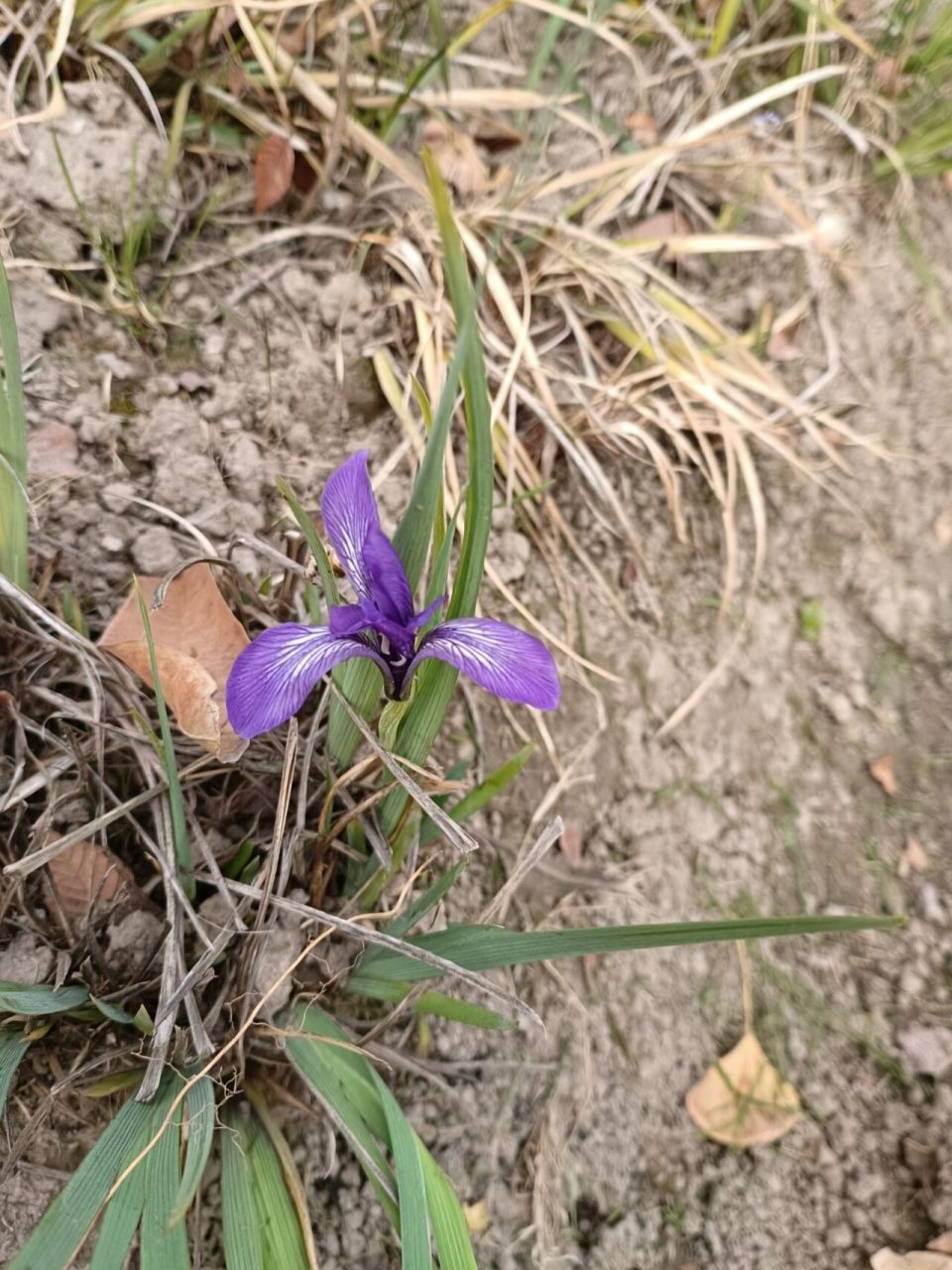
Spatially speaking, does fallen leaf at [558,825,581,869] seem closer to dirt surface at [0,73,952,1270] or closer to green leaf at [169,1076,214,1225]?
dirt surface at [0,73,952,1270]

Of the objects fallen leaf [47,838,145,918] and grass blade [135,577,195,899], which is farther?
fallen leaf [47,838,145,918]

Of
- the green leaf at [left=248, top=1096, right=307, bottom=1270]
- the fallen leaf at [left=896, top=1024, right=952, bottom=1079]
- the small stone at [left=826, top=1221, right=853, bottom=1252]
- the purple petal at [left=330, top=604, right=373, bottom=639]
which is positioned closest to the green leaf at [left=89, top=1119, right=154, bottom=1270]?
the green leaf at [left=248, top=1096, right=307, bottom=1270]

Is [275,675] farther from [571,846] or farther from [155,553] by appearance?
[571,846]

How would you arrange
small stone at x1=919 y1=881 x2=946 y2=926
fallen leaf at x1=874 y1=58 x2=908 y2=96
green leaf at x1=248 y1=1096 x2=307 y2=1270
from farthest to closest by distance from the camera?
1. fallen leaf at x1=874 y1=58 x2=908 y2=96
2. small stone at x1=919 y1=881 x2=946 y2=926
3. green leaf at x1=248 y1=1096 x2=307 y2=1270

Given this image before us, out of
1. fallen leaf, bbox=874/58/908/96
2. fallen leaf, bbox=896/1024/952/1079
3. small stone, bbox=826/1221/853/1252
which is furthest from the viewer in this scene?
fallen leaf, bbox=874/58/908/96

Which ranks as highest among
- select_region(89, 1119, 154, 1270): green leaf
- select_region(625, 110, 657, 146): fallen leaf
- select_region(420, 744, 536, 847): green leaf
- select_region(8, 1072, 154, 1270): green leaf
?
select_region(625, 110, 657, 146): fallen leaf

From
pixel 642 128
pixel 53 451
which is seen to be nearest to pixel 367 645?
pixel 53 451
